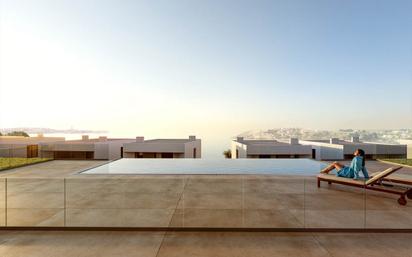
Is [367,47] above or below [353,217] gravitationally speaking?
above

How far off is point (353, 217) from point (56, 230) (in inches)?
198

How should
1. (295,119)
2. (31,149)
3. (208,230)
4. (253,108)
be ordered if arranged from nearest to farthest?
(208,230), (31,149), (253,108), (295,119)

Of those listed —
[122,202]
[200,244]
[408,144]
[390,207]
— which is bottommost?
[200,244]

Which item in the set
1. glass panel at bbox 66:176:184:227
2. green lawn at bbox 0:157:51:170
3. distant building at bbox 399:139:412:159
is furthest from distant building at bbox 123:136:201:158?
distant building at bbox 399:139:412:159

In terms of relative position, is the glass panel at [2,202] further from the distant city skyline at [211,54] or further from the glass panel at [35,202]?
the distant city skyline at [211,54]

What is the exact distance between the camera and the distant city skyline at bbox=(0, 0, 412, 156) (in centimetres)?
1175

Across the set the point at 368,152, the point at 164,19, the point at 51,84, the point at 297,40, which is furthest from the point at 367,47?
the point at 51,84

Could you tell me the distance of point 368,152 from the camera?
56.8ft

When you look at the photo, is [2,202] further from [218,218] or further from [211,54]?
[211,54]

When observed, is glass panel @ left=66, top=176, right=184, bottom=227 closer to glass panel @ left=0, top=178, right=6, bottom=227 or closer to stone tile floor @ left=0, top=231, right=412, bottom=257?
stone tile floor @ left=0, top=231, right=412, bottom=257

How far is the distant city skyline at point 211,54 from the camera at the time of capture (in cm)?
1175

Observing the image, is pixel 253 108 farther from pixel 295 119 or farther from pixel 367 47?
pixel 367 47

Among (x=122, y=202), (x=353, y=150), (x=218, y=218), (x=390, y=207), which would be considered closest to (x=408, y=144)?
(x=353, y=150)

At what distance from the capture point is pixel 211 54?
53.0 ft
